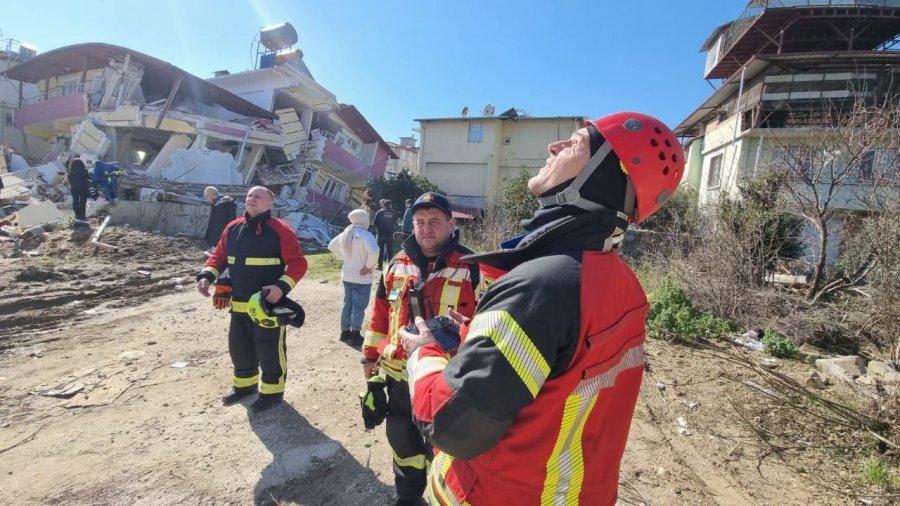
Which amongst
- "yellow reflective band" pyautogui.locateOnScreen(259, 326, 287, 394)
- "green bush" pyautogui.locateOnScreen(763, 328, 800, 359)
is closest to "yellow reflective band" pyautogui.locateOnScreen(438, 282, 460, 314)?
"yellow reflective band" pyautogui.locateOnScreen(259, 326, 287, 394)

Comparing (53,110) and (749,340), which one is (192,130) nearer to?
(53,110)

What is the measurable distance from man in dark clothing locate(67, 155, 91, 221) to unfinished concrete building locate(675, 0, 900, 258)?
19.0 meters

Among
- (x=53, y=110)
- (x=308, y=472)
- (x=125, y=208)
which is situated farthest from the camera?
(x=53, y=110)

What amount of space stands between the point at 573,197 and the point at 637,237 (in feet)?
39.0

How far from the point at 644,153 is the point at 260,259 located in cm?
336

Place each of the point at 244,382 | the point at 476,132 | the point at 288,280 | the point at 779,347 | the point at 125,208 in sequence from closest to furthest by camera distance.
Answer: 1. the point at 288,280
2. the point at 244,382
3. the point at 779,347
4. the point at 125,208
5. the point at 476,132

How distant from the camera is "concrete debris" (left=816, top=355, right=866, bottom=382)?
175 inches

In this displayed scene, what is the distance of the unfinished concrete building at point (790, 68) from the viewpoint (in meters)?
14.4

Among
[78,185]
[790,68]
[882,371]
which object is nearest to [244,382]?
[882,371]

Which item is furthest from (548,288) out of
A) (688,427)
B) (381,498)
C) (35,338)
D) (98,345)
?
(35,338)

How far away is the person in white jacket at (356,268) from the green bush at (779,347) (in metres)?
5.47

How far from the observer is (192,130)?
1686cm

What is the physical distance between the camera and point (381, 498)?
2723 mm

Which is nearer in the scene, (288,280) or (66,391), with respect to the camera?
(288,280)
